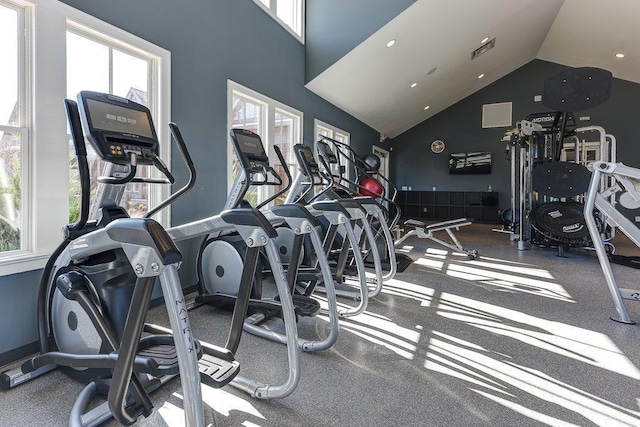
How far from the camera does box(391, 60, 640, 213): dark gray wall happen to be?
351 inches

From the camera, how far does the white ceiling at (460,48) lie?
5.54m

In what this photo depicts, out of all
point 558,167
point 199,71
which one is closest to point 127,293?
point 199,71

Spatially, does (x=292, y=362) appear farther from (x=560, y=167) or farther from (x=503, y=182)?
(x=503, y=182)

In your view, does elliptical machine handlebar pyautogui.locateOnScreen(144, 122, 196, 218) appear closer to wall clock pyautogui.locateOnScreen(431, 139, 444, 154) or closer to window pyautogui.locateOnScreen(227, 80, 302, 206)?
window pyautogui.locateOnScreen(227, 80, 302, 206)

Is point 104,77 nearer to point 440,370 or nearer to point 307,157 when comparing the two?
point 307,157

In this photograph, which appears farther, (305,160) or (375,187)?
(375,187)

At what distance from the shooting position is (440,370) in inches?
77.7

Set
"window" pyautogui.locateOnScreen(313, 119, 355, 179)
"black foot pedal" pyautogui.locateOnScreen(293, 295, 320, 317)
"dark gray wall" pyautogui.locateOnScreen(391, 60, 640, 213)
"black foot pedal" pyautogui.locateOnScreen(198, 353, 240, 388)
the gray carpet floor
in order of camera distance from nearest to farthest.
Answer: "black foot pedal" pyautogui.locateOnScreen(198, 353, 240, 388)
the gray carpet floor
"black foot pedal" pyautogui.locateOnScreen(293, 295, 320, 317)
"window" pyautogui.locateOnScreen(313, 119, 355, 179)
"dark gray wall" pyautogui.locateOnScreen(391, 60, 640, 213)

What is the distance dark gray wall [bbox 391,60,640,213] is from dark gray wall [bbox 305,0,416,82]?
6.45m

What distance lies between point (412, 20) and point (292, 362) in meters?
5.28

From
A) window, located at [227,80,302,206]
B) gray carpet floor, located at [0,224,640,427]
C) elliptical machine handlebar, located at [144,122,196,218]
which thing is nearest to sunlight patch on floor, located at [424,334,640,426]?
gray carpet floor, located at [0,224,640,427]

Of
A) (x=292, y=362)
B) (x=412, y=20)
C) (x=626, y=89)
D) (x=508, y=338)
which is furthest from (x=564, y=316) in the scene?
(x=626, y=89)

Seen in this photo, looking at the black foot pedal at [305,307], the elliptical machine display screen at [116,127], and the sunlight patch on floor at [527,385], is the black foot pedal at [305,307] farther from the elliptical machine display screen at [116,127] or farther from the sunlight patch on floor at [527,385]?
the elliptical machine display screen at [116,127]

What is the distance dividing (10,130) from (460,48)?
724cm
